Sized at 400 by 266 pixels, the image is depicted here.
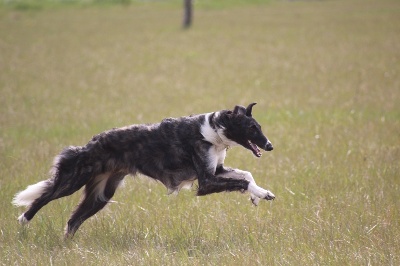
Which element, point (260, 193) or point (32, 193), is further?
point (32, 193)

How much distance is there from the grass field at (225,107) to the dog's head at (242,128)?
2.72 feet

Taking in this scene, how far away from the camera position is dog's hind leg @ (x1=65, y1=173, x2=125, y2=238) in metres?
7.43

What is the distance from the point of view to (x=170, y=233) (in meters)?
7.14

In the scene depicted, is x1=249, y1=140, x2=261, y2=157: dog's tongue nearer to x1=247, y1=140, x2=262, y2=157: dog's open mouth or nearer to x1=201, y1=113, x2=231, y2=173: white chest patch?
x1=247, y1=140, x2=262, y2=157: dog's open mouth

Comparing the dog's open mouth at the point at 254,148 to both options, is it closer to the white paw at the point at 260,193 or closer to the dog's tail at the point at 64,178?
the white paw at the point at 260,193

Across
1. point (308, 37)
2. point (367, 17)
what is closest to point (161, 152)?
point (308, 37)

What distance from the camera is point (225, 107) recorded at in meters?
15.7

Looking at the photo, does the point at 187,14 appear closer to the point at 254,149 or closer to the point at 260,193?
the point at 254,149

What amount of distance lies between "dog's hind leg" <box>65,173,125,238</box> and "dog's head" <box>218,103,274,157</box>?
1246 mm

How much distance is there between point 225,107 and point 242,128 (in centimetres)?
872

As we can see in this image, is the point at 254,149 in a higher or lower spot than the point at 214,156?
higher

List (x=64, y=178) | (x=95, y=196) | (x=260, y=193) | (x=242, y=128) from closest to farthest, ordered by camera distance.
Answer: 1. (x=260, y=193)
2. (x=242, y=128)
3. (x=64, y=178)
4. (x=95, y=196)

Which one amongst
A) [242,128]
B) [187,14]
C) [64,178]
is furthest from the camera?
[187,14]

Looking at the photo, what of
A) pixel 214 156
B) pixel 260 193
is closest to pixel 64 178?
pixel 214 156
